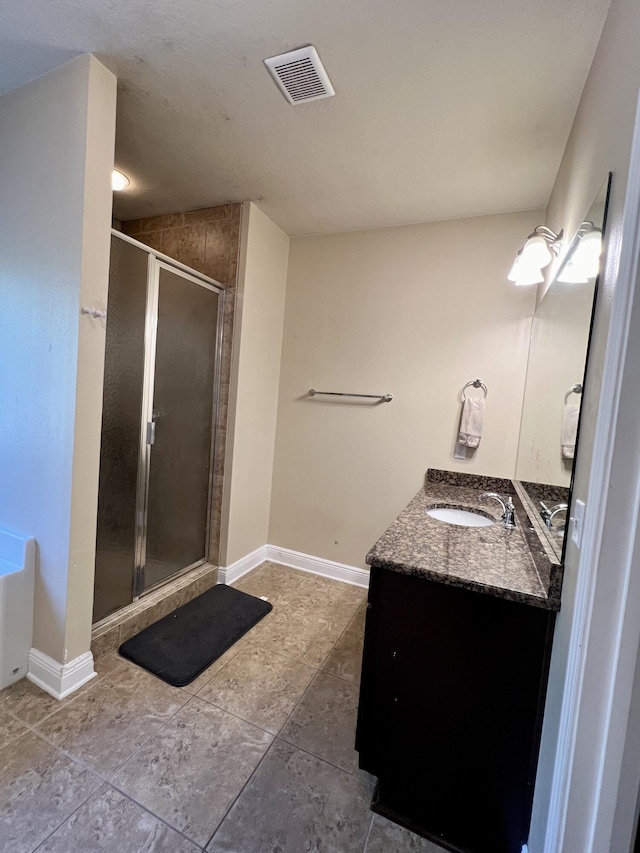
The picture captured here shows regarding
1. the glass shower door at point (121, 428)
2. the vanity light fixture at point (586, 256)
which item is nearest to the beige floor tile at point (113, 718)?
the glass shower door at point (121, 428)

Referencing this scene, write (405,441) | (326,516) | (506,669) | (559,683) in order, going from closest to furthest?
1. (559,683)
2. (506,669)
3. (405,441)
4. (326,516)

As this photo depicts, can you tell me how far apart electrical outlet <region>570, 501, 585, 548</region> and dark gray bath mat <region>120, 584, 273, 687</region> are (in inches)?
65.3

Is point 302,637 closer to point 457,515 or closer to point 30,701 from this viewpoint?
point 457,515

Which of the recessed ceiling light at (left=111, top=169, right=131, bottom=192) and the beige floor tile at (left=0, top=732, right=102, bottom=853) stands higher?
the recessed ceiling light at (left=111, top=169, right=131, bottom=192)

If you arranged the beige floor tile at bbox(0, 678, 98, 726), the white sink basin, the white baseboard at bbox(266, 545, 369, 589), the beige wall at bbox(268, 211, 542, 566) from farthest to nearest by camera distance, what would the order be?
the white baseboard at bbox(266, 545, 369, 589), the beige wall at bbox(268, 211, 542, 566), the white sink basin, the beige floor tile at bbox(0, 678, 98, 726)

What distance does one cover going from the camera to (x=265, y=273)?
255 centimetres

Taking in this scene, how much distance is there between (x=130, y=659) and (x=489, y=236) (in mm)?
3030

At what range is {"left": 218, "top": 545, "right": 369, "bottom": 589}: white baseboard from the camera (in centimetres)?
252

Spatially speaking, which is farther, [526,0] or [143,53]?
[143,53]

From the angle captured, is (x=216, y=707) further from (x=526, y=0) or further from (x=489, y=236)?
(x=489, y=236)

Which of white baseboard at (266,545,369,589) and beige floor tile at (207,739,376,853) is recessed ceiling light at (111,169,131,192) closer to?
white baseboard at (266,545,369,589)

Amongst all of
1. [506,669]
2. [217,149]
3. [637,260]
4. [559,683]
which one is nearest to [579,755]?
[559,683]

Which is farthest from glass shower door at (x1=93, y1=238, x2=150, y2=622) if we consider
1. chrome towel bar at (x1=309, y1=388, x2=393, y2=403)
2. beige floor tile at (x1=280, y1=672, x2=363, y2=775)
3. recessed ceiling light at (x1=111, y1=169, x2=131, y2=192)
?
chrome towel bar at (x1=309, y1=388, x2=393, y2=403)

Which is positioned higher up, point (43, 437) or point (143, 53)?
point (143, 53)
